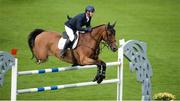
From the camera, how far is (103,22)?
24.3m

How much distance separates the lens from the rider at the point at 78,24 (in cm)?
1323

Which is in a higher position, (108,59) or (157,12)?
(157,12)

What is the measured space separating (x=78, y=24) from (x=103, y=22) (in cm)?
1109

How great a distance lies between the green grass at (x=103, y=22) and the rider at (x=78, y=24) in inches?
117

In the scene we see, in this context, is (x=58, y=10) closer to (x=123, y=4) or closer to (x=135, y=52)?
(x=123, y=4)

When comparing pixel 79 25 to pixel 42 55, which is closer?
pixel 79 25

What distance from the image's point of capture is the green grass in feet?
55.5

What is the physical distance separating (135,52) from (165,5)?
14.2 m

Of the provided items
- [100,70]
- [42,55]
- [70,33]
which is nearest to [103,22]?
[42,55]

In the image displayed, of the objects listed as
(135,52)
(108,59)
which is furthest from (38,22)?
(135,52)

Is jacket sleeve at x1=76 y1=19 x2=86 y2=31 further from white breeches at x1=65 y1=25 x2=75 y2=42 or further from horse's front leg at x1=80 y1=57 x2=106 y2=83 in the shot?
horse's front leg at x1=80 y1=57 x2=106 y2=83

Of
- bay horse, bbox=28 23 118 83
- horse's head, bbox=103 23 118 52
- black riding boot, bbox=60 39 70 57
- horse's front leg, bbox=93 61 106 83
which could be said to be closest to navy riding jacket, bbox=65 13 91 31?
bay horse, bbox=28 23 118 83

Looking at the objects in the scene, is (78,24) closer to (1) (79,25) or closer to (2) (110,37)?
(1) (79,25)

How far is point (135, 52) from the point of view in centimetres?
1398
